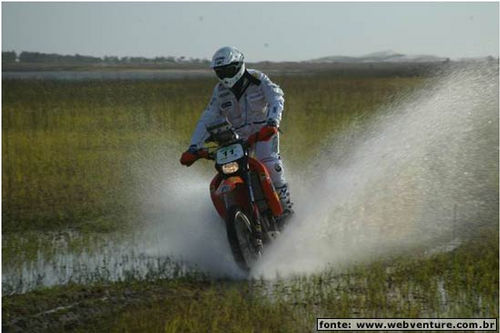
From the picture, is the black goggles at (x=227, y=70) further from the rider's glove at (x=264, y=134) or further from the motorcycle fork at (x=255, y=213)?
the motorcycle fork at (x=255, y=213)

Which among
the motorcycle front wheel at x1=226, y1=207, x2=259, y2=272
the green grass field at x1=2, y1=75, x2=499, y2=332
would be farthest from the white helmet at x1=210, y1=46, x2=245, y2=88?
the green grass field at x1=2, y1=75, x2=499, y2=332

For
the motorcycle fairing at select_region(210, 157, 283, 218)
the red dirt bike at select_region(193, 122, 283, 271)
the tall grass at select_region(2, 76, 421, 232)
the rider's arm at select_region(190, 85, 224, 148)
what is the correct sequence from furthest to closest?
the tall grass at select_region(2, 76, 421, 232)
the rider's arm at select_region(190, 85, 224, 148)
the motorcycle fairing at select_region(210, 157, 283, 218)
the red dirt bike at select_region(193, 122, 283, 271)

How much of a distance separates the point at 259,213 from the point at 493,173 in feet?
20.8

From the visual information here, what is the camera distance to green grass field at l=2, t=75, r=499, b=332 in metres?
7.19

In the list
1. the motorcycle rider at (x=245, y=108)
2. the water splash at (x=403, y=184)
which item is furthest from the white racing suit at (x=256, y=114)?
the water splash at (x=403, y=184)

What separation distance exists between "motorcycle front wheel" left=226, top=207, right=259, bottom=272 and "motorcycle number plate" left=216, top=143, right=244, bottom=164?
0.57m

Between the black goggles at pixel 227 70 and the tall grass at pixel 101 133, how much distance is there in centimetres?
332

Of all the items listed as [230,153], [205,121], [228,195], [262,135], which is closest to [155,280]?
[228,195]

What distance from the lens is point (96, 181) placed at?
1430 cm

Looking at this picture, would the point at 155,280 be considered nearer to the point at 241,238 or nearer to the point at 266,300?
the point at 241,238

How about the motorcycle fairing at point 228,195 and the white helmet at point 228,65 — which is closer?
the motorcycle fairing at point 228,195

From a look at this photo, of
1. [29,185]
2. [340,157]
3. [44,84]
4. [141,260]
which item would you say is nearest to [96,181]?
[29,185]

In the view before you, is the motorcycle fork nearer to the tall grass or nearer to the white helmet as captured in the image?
the white helmet

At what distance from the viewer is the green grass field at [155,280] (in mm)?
7191
